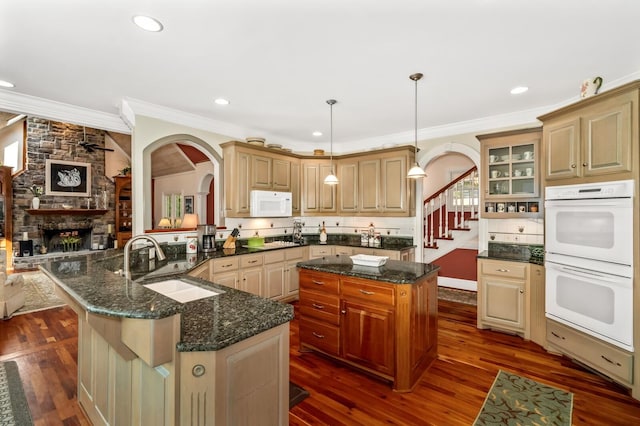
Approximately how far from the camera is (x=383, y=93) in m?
3.34

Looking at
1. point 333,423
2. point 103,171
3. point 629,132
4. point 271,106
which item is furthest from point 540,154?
→ point 103,171

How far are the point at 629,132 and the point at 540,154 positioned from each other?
112cm

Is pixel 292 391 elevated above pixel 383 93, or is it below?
below

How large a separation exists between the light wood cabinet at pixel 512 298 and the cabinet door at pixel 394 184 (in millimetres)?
1457

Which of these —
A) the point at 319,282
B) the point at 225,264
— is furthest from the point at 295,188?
the point at 319,282

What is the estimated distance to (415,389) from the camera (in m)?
2.47

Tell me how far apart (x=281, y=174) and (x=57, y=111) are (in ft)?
9.63

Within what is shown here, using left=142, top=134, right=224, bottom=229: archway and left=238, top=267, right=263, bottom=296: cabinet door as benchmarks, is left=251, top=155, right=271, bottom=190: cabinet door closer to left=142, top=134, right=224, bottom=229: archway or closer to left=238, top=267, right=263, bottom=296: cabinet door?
left=142, top=134, right=224, bottom=229: archway

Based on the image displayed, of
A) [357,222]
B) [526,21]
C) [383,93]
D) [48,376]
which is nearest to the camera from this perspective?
[526,21]

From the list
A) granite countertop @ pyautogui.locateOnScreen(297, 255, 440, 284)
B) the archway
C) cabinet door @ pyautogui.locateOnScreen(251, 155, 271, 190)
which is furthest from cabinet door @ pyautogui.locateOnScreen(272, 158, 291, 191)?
granite countertop @ pyautogui.locateOnScreen(297, 255, 440, 284)

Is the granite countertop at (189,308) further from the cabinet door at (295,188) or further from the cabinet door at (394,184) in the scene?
the cabinet door at (394,184)

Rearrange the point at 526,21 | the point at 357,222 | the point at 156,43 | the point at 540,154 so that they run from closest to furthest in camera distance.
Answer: the point at 526,21, the point at 156,43, the point at 540,154, the point at 357,222

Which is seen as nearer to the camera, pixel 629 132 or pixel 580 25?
pixel 580 25

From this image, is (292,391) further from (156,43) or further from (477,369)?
(156,43)
